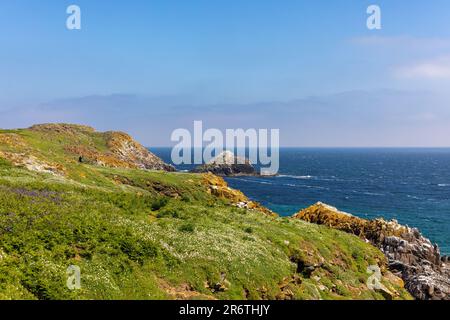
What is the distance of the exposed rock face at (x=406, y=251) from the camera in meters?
33.2

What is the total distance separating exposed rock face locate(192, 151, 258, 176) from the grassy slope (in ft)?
452

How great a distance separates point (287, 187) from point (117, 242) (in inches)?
4614

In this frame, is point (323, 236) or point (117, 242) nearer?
point (117, 242)

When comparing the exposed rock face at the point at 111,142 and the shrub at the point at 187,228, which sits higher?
the exposed rock face at the point at 111,142

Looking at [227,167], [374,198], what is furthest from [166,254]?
[227,167]

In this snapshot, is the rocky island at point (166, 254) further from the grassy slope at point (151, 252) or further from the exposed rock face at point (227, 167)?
the exposed rock face at point (227, 167)

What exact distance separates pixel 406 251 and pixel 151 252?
35.1 m

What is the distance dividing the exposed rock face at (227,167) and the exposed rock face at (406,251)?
11890 centimetres

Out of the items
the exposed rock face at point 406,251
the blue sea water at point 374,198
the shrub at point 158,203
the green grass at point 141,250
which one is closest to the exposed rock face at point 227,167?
the blue sea water at point 374,198

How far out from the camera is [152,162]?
421 ft

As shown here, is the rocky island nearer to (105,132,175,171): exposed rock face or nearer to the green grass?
the green grass

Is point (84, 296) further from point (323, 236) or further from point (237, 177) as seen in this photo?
point (237, 177)

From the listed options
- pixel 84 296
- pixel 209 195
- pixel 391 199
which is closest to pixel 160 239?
pixel 84 296

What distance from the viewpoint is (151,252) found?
1991cm
